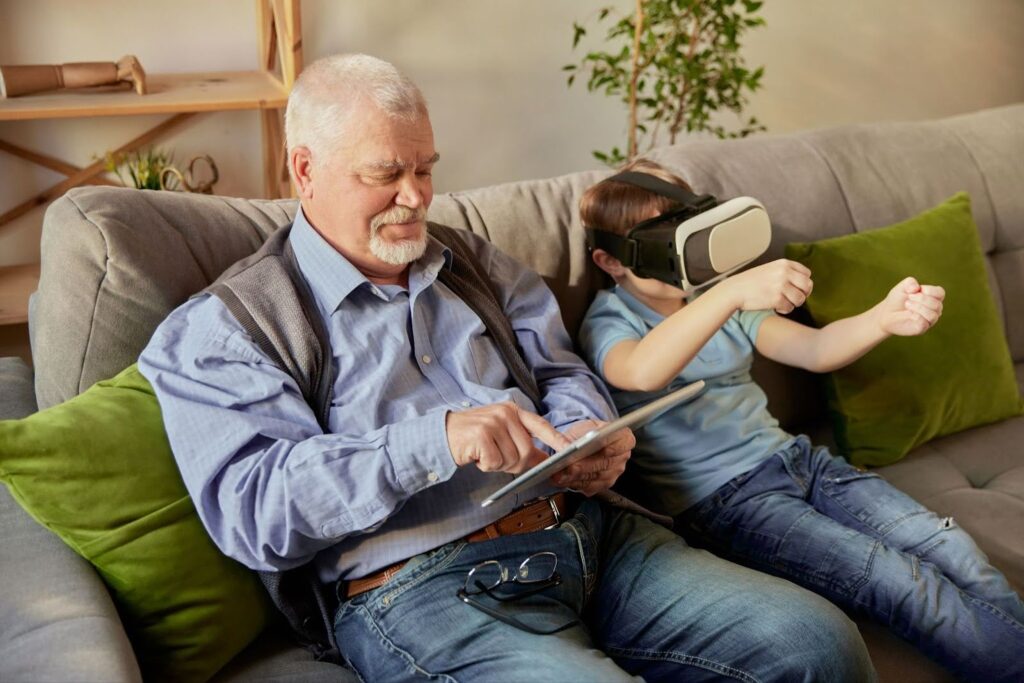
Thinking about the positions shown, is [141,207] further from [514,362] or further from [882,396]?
[882,396]

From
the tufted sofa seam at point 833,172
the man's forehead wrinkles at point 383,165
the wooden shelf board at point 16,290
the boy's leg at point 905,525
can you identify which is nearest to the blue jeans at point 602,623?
the boy's leg at point 905,525

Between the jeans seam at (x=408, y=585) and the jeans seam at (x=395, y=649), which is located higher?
the jeans seam at (x=408, y=585)

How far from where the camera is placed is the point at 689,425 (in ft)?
5.60

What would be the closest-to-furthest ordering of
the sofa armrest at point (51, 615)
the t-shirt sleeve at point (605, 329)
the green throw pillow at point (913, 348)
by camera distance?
the sofa armrest at point (51, 615) < the t-shirt sleeve at point (605, 329) < the green throw pillow at point (913, 348)

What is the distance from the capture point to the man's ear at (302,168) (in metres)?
1.48

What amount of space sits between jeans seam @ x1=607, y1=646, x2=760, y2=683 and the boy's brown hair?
64 cm

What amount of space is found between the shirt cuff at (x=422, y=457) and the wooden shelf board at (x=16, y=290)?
136 cm

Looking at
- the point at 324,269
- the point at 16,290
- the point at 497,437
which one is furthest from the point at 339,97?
the point at 16,290

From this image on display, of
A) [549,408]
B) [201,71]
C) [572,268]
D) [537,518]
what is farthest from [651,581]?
[201,71]

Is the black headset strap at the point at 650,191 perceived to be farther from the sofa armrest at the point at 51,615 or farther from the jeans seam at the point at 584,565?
the sofa armrest at the point at 51,615

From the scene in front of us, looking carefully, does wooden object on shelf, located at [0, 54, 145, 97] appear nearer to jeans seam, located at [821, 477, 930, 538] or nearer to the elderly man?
the elderly man

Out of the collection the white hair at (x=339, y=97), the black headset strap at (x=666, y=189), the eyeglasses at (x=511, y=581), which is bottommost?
the eyeglasses at (x=511, y=581)

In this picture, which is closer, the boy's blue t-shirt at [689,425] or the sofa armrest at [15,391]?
the sofa armrest at [15,391]

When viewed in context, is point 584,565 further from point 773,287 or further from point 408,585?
point 773,287
